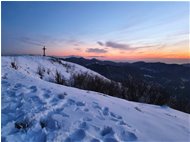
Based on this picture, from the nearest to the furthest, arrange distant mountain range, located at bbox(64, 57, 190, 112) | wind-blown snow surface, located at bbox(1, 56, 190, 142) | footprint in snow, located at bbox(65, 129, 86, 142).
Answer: footprint in snow, located at bbox(65, 129, 86, 142)
wind-blown snow surface, located at bbox(1, 56, 190, 142)
distant mountain range, located at bbox(64, 57, 190, 112)

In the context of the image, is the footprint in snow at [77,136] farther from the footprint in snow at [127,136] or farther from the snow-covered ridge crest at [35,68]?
the snow-covered ridge crest at [35,68]

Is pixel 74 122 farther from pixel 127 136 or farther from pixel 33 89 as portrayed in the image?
pixel 33 89

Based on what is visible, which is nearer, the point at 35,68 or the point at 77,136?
the point at 77,136

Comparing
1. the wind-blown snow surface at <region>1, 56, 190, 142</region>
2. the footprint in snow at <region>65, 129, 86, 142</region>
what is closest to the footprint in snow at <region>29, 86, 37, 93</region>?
the wind-blown snow surface at <region>1, 56, 190, 142</region>

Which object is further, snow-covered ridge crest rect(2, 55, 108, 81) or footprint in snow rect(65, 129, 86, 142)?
snow-covered ridge crest rect(2, 55, 108, 81)

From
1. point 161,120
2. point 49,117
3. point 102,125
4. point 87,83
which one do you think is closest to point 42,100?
point 49,117

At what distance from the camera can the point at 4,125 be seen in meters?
4.04

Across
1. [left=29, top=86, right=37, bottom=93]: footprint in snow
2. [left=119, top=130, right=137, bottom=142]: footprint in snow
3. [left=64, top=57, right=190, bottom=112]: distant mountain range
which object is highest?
[left=29, top=86, right=37, bottom=93]: footprint in snow

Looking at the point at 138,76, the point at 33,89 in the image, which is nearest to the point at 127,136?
the point at 33,89

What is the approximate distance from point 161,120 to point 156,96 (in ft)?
20.6

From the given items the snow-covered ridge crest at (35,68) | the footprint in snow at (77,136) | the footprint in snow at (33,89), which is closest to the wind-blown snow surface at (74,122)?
the footprint in snow at (77,136)

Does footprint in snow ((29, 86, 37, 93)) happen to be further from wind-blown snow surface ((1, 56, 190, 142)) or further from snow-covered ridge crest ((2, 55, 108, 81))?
snow-covered ridge crest ((2, 55, 108, 81))

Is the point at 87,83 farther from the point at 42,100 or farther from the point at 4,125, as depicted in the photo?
the point at 4,125

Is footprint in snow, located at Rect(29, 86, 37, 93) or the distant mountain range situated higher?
footprint in snow, located at Rect(29, 86, 37, 93)
